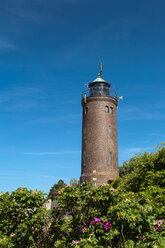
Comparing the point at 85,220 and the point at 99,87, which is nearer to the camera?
the point at 85,220

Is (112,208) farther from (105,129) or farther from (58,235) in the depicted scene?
(105,129)

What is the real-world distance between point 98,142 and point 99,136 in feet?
2.61

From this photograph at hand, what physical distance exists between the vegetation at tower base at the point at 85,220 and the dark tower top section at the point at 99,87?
25835 millimetres

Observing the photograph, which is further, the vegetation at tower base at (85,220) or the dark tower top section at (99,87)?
the dark tower top section at (99,87)

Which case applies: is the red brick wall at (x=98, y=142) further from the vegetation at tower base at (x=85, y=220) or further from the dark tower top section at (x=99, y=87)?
the vegetation at tower base at (x=85, y=220)

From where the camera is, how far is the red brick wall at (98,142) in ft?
101

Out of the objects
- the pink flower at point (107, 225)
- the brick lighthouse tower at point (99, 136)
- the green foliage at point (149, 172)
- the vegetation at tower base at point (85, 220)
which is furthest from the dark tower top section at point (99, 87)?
the pink flower at point (107, 225)

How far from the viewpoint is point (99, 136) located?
1246 inches

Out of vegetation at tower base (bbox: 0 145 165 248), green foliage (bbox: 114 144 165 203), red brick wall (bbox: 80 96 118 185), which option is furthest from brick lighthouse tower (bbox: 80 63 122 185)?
vegetation at tower base (bbox: 0 145 165 248)

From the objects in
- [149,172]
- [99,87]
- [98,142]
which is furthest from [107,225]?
[99,87]

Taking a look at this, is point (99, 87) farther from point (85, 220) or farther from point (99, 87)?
point (85, 220)

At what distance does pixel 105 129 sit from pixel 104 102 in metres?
3.93

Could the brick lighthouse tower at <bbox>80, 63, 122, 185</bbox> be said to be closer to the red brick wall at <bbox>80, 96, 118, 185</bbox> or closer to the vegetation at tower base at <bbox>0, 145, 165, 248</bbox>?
the red brick wall at <bbox>80, 96, 118, 185</bbox>

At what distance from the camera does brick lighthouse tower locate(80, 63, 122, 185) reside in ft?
101
